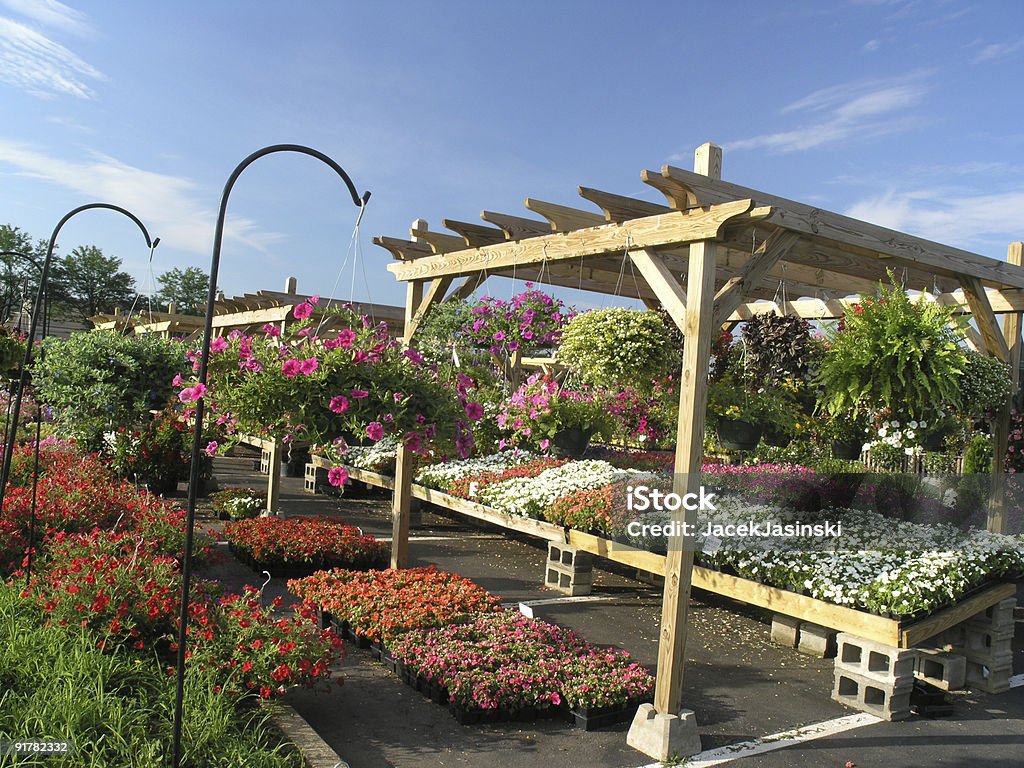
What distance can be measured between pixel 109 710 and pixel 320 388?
1784 millimetres

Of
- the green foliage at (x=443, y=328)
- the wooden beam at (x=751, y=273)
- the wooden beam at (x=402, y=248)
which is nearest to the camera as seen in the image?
the wooden beam at (x=751, y=273)

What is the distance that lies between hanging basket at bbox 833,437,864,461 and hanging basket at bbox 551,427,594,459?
2.05 metres

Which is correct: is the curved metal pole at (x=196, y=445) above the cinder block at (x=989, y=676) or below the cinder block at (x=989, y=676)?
above

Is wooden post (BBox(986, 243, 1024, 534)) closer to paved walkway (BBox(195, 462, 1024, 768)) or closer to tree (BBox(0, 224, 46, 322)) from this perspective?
paved walkway (BBox(195, 462, 1024, 768))

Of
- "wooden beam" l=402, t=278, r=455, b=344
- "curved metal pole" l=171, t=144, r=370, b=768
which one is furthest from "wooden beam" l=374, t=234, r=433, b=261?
"curved metal pole" l=171, t=144, r=370, b=768

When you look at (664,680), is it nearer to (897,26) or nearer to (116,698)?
(116,698)

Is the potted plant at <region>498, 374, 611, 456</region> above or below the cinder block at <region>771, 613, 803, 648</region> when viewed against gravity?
above

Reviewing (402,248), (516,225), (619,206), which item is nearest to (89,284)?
(402,248)

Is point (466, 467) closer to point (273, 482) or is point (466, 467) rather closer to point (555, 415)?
point (555, 415)

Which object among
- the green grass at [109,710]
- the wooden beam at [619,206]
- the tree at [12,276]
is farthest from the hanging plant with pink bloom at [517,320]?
the tree at [12,276]

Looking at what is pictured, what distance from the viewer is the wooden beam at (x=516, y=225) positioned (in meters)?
5.29

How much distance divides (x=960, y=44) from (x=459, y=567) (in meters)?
5.66

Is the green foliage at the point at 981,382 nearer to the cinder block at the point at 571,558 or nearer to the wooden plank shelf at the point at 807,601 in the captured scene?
the wooden plank shelf at the point at 807,601

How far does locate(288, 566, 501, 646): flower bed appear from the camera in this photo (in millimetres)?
4383
